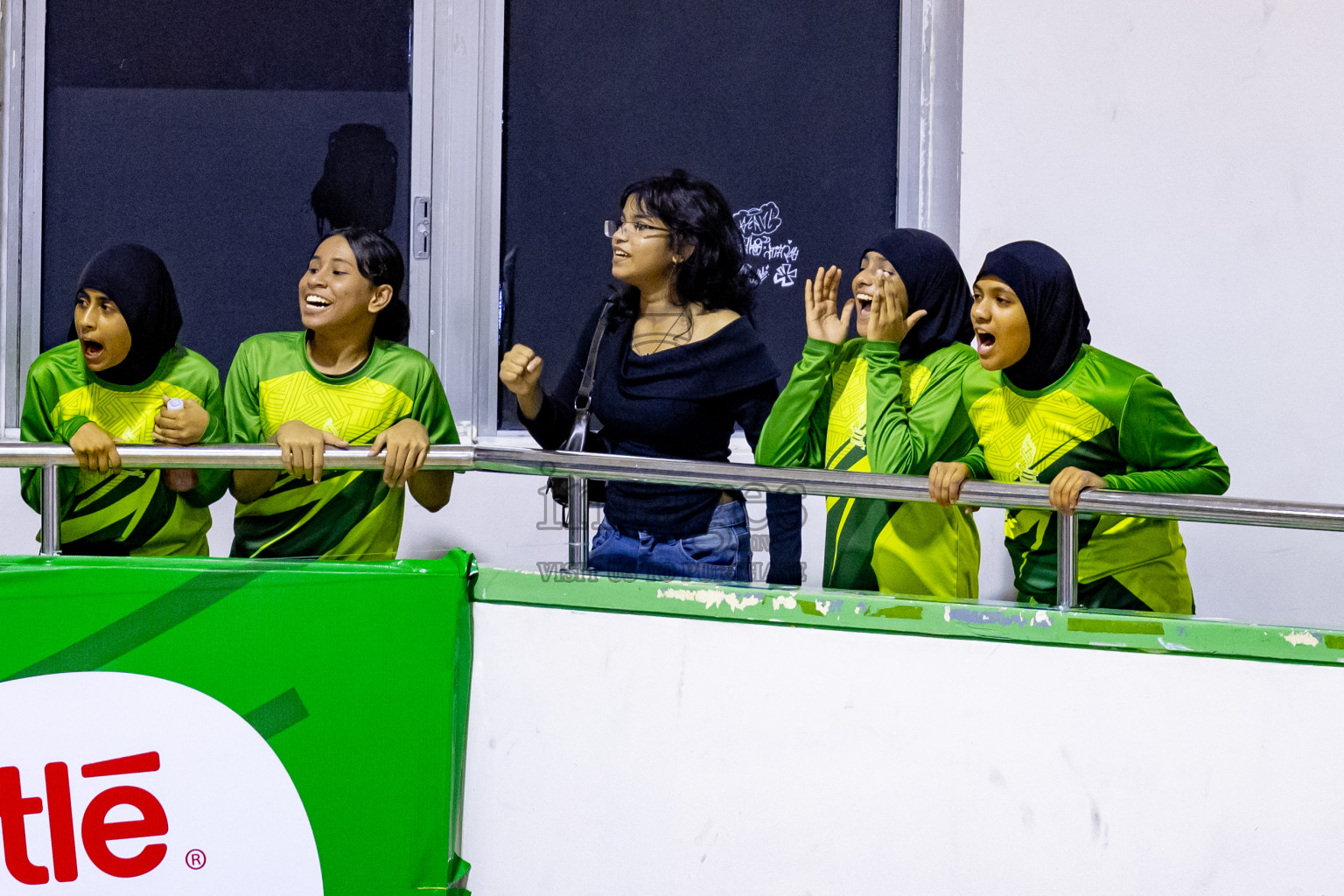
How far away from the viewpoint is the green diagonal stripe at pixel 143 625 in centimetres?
179

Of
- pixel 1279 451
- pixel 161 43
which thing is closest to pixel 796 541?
pixel 1279 451

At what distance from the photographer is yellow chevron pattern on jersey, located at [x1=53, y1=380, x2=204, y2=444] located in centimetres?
232

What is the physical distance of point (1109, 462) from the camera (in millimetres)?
1979

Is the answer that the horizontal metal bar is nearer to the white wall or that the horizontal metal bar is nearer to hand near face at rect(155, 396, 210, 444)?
hand near face at rect(155, 396, 210, 444)

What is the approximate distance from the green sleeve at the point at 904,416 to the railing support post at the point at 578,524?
561mm

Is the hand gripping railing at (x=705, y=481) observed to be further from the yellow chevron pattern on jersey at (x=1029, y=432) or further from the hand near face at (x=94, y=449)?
the yellow chevron pattern on jersey at (x=1029, y=432)

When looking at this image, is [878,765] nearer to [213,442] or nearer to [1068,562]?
[1068,562]

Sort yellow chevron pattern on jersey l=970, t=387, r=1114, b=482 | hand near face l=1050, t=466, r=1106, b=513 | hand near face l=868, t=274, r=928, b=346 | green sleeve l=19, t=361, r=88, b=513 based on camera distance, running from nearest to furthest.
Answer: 1. hand near face l=1050, t=466, r=1106, b=513
2. yellow chevron pattern on jersey l=970, t=387, r=1114, b=482
3. hand near face l=868, t=274, r=928, b=346
4. green sleeve l=19, t=361, r=88, b=513

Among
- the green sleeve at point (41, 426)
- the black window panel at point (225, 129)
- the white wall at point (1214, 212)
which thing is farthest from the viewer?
the black window panel at point (225, 129)

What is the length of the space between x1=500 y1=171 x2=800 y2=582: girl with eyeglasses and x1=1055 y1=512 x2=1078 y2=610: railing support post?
51 cm

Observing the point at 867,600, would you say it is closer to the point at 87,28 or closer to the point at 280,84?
the point at 280,84

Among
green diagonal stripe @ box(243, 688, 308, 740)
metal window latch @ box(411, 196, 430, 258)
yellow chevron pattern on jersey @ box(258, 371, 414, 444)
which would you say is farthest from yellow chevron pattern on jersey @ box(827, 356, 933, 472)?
metal window latch @ box(411, 196, 430, 258)

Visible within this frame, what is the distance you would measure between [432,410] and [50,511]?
72 cm

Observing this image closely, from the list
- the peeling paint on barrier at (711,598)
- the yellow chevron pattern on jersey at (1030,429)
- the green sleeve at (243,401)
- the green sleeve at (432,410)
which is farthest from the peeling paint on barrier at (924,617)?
the green sleeve at (243,401)
